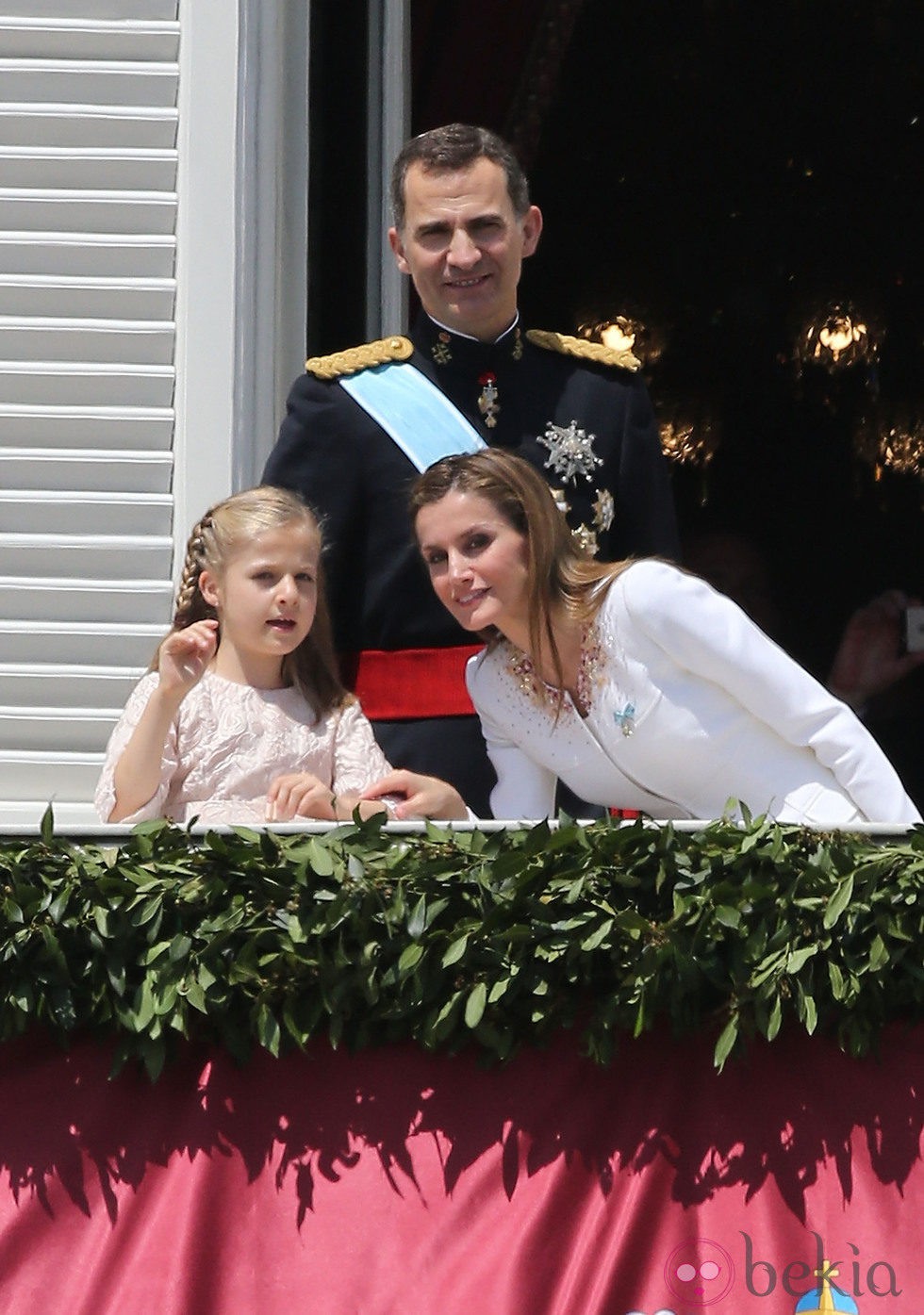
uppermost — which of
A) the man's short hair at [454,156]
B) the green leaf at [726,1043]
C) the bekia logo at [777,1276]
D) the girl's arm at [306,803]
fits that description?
the man's short hair at [454,156]

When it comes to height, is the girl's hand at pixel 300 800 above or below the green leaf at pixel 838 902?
above

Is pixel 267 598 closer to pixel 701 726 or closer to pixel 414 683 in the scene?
pixel 414 683

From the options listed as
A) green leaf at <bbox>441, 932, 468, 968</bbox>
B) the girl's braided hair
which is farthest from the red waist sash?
green leaf at <bbox>441, 932, 468, 968</bbox>

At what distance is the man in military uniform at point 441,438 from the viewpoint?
360 centimetres

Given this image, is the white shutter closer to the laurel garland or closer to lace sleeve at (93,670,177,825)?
lace sleeve at (93,670,177,825)

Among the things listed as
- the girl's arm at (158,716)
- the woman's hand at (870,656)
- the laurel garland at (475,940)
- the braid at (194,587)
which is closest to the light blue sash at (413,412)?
the braid at (194,587)

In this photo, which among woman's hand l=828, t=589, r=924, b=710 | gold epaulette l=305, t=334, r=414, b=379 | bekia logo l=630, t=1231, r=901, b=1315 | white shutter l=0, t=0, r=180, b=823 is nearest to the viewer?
bekia logo l=630, t=1231, r=901, b=1315

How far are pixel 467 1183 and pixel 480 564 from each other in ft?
2.93

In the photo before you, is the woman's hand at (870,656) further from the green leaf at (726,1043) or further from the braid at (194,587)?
the green leaf at (726,1043)

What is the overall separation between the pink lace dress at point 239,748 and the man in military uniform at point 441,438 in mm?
151

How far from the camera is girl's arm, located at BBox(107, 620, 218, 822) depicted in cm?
318

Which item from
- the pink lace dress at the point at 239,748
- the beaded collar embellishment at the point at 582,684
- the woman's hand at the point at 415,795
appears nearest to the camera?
the woman's hand at the point at 415,795

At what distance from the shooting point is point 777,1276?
8.85ft

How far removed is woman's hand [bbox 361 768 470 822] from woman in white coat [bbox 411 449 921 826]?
218mm
